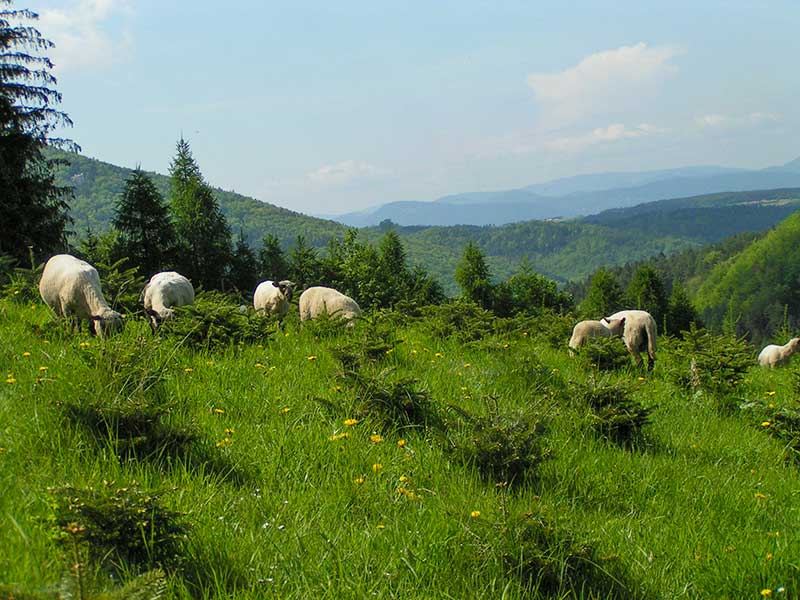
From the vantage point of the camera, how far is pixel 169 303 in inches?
466

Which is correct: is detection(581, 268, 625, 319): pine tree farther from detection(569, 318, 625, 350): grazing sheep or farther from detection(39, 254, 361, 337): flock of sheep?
detection(39, 254, 361, 337): flock of sheep

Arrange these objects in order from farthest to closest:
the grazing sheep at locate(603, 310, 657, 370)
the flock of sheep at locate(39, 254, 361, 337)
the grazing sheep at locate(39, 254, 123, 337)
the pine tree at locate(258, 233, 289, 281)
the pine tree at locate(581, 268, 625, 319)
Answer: the pine tree at locate(581, 268, 625, 319) < the pine tree at locate(258, 233, 289, 281) < the grazing sheep at locate(603, 310, 657, 370) < the grazing sheep at locate(39, 254, 123, 337) < the flock of sheep at locate(39, 254, 361, 337)

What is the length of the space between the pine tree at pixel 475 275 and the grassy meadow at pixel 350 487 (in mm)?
74667

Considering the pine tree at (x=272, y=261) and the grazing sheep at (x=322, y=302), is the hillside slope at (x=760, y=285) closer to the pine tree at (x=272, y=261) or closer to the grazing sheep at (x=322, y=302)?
the pine tree at (x=272, y=261)

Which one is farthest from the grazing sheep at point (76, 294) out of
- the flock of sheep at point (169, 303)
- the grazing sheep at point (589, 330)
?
the grazing sheep at point (589, 330)

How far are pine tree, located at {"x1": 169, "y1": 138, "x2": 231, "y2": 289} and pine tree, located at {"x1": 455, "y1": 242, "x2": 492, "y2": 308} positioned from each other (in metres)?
31.0

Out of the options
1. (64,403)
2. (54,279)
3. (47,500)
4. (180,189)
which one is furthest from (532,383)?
(180,189)

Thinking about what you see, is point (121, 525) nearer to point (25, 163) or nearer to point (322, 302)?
point (322, 302)

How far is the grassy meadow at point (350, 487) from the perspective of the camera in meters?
3.01

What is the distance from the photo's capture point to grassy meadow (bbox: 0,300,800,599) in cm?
301

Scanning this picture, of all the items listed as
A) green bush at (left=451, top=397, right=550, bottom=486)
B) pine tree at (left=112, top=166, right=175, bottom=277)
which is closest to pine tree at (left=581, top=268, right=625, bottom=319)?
pine tree at (left=112, top=166, right=175, bottom=277)

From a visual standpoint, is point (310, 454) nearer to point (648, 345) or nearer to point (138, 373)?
point (138, 373)

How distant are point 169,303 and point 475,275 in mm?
72748

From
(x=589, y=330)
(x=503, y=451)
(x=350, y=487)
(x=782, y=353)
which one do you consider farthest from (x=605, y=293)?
(x=350, y=487)
